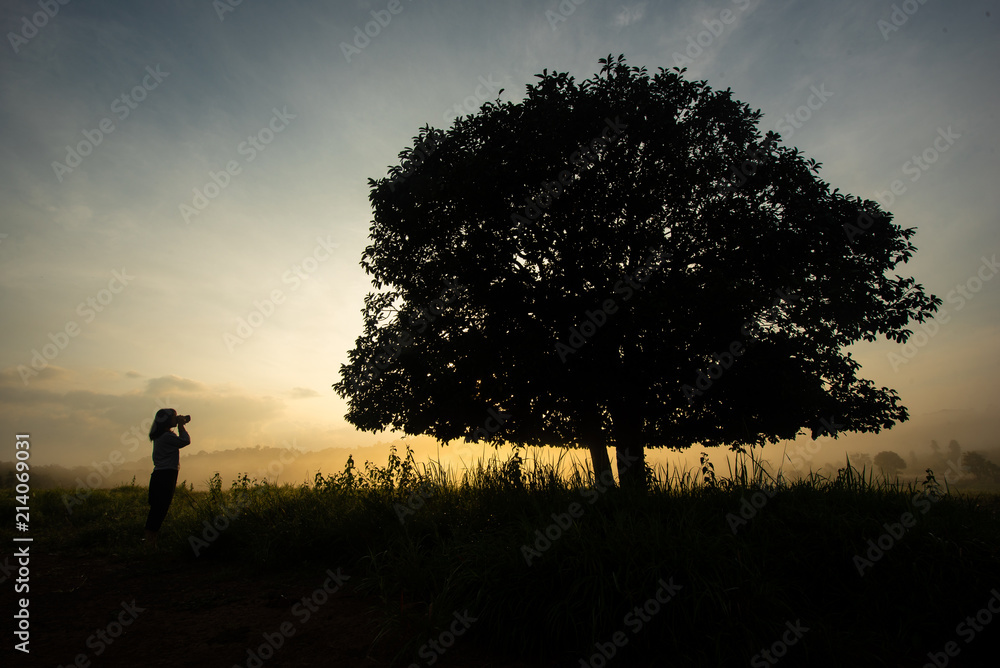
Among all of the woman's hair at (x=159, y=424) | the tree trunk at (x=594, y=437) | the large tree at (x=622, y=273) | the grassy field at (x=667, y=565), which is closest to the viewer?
the grassy field at (x=667, y=565)

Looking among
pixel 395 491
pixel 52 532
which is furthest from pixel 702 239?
pixel 52 532

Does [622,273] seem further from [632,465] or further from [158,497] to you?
[158,497]

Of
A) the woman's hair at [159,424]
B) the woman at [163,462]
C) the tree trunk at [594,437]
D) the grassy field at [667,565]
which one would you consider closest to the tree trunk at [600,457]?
the tree trunk at [594,437]

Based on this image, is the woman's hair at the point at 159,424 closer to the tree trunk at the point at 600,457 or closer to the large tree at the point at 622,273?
the large tree at the point at 622,273

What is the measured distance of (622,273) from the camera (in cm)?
1285

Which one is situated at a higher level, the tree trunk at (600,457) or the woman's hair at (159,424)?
the woman's hair at (159,424)

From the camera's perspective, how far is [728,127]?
13.7 metres

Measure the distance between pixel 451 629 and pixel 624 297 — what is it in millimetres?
9135

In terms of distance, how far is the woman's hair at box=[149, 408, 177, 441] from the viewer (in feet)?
28.1

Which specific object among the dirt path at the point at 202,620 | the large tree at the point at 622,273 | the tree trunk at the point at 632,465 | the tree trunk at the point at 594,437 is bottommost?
the dirt path at the point at 202,620

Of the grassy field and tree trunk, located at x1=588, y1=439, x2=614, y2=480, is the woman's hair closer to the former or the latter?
the grassy field

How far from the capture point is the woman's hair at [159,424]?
28.1 ft

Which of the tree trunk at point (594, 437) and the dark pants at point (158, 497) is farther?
the tree trunk at point (594, 437)

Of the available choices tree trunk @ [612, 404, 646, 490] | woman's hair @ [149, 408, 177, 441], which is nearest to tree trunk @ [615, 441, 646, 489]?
tree trunk @ [612, 404, 646, 490]
